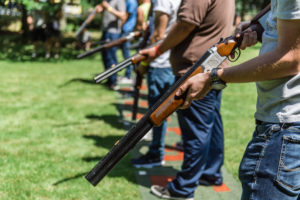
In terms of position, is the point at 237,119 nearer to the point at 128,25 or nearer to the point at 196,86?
the point at 128,25

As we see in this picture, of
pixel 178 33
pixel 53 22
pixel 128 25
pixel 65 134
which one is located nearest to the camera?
pixel 178 33

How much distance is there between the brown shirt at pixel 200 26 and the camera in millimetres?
2770

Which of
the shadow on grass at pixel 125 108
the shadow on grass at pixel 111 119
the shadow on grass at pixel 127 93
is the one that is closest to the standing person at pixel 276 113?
the shadow on grass at pixel 111 119

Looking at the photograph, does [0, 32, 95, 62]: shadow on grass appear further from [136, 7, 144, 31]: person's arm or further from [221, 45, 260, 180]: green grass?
[136, 7, 144, 31]: person's arm

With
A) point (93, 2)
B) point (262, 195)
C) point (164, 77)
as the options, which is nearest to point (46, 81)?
point (164, 77)

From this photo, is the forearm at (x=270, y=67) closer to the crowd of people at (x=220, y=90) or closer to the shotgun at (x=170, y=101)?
the crowd of people at (x=220, y=90)

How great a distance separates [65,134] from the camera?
16.5 ft

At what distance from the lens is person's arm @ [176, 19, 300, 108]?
58.8 inches

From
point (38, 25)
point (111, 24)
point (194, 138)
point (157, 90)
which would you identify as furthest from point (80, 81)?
point (194, 138)

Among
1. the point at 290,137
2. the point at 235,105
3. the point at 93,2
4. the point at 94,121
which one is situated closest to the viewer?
the point at 290,137

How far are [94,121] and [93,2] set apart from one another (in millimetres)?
9677

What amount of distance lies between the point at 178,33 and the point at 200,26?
0.18m

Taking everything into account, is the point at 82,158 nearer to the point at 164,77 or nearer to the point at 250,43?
the point at 164,77

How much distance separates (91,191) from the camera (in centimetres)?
339
